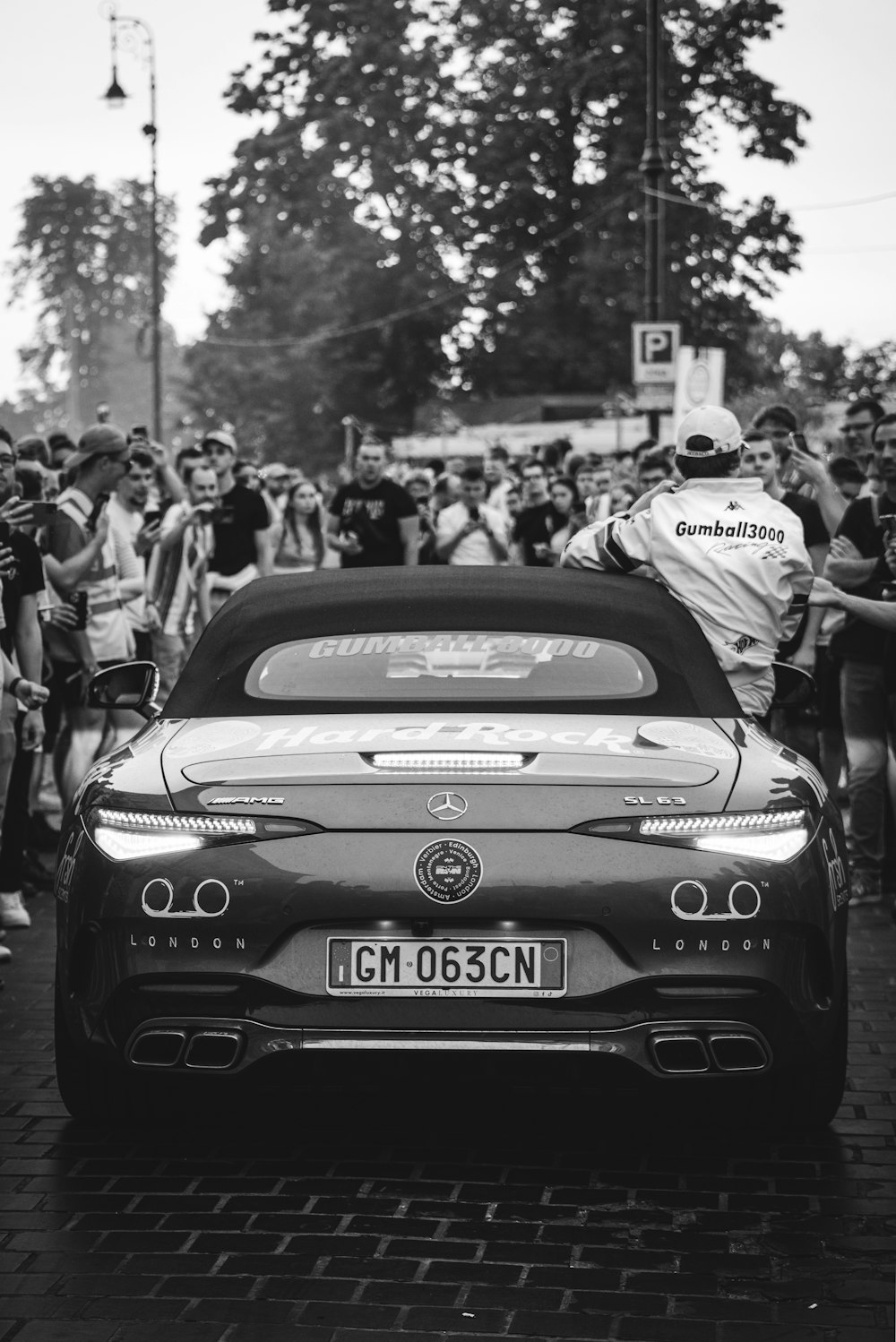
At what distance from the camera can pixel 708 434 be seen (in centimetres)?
631

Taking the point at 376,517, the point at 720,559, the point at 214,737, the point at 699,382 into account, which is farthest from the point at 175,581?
the point at 699,382

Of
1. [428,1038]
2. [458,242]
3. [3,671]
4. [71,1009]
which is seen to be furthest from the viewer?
[458,242]

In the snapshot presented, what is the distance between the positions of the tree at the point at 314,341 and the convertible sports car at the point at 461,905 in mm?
54129

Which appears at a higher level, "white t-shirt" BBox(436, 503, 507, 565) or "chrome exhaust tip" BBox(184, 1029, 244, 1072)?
"white t-shirt" BBox(436, 503, 507, 565)

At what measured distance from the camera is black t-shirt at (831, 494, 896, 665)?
8.95 metres

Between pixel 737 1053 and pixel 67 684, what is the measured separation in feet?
19.2

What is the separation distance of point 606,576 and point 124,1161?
2.01 metres

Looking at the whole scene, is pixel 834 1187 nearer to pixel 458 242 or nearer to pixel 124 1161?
pixel 124 1161

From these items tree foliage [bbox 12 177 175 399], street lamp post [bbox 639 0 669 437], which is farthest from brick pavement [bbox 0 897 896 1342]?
tree foliage [bbox 12 177 175 399]

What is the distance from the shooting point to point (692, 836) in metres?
4.38

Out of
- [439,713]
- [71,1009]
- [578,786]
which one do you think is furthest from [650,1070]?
[71,1009]

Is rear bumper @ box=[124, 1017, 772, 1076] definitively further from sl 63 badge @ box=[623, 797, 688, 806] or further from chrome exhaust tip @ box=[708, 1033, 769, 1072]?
sl 63 badge @ box=[623, 797, 688, 806]

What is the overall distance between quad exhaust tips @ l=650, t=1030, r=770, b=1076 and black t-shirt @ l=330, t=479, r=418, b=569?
9599 mm

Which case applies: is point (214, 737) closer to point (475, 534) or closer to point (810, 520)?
point (810, 520)
